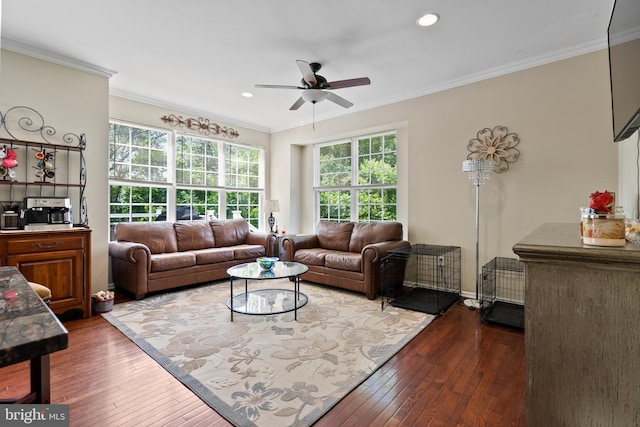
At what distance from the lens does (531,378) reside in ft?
3.21

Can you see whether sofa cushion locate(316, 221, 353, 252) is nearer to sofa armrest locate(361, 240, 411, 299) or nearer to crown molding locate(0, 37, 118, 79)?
sofa armrest locate(361, 240, 411, 299)

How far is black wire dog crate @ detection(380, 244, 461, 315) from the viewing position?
11.8 ft

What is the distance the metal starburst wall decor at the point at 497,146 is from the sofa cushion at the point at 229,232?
3801 millimetres

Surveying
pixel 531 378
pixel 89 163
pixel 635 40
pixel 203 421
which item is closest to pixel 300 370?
pixel 203 421

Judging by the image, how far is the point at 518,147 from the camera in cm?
344

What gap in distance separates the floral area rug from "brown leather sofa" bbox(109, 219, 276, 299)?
32 centimetres

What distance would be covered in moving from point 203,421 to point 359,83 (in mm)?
2954

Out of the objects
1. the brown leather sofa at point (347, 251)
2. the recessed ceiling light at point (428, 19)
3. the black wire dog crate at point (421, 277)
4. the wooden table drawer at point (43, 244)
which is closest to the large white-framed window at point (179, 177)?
the wooden table drawer at point (43, 244)

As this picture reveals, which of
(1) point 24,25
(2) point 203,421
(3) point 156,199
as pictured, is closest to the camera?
(2) point 203,421

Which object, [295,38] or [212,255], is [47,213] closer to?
[212,255]

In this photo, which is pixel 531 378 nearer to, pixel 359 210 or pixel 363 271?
pixel 363 271

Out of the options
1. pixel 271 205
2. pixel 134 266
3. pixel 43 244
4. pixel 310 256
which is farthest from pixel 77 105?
pixel 310 256

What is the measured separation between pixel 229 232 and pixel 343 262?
2.20 metres

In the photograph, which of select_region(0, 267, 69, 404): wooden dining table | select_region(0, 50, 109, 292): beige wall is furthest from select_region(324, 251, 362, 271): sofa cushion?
select_region(0, 267, 69, 404): wooden dining table
